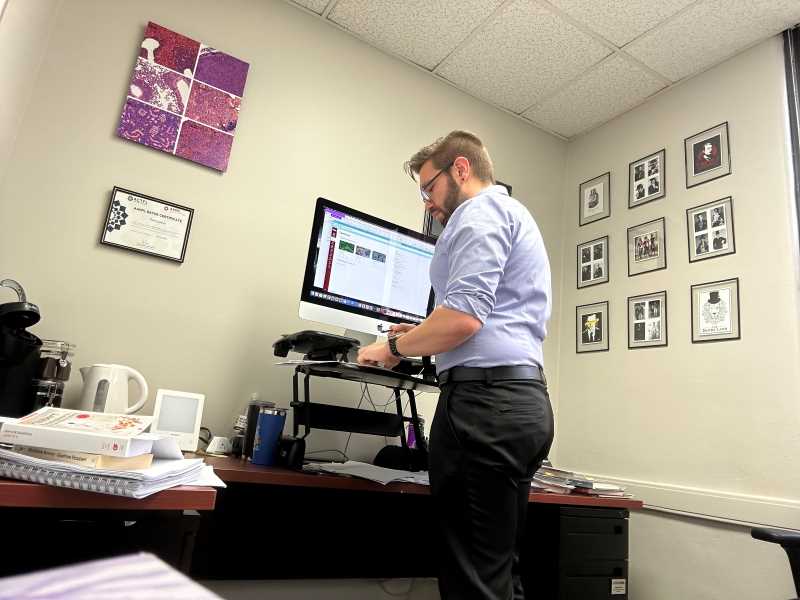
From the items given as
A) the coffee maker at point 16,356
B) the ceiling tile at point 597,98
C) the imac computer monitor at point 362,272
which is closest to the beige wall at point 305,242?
the ceiling tile at point 597,98

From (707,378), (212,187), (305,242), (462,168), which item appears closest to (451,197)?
(462,168)

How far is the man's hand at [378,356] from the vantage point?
4.44 feet

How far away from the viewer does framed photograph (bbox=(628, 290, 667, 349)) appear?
2340mm

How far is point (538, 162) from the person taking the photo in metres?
2.99

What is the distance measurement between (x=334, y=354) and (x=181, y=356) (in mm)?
620

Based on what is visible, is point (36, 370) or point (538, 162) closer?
point (36, 370)

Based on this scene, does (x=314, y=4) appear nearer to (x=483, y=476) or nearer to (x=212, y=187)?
(x=212, y=187)

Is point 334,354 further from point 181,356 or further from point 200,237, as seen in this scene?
point 200,237

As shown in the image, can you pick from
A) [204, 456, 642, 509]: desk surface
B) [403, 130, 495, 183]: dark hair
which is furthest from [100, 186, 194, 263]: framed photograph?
[403, 130, 495, 183]: dark hair

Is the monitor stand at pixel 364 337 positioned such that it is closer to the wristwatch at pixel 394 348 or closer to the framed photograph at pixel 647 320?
the wristwatch at pixel 394 348

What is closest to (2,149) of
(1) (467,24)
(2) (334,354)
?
(2) (334,354)

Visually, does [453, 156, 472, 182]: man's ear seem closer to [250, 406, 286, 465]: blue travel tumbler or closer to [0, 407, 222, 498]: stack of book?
[250, 406, 286, 465]: blue travel tumbler

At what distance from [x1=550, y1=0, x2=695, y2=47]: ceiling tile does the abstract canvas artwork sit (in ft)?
4.48

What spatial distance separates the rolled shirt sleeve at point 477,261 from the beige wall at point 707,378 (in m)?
1.37
